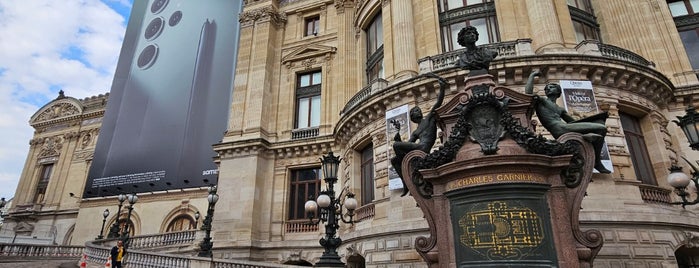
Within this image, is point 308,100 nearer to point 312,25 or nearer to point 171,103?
point 312,25

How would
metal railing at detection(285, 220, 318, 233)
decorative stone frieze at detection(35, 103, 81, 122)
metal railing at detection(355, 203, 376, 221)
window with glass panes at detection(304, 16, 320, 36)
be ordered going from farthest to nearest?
decorative stone frieze at detection(35, 103, 81, 122), window with glass panes at detection(304, 16, 320, 36), metal railing at detection(285, 220, 318, 233), metal railing at detection(355, 203, 376, 221)

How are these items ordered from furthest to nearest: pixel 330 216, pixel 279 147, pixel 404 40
Answer: pixel 279 147 → pixel 404 40 → pixel 330 216

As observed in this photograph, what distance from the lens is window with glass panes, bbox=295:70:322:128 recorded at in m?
22.6

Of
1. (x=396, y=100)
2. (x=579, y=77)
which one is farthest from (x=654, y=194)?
(x=396, y=100)

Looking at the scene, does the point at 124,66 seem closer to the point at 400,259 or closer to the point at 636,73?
the point at 400,259

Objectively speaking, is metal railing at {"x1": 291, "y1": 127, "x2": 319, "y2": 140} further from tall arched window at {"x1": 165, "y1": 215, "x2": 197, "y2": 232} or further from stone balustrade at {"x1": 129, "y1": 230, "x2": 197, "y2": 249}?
tall arched window at {"x1": 165, "y1": 215, "x2": 197, "y2": 232}

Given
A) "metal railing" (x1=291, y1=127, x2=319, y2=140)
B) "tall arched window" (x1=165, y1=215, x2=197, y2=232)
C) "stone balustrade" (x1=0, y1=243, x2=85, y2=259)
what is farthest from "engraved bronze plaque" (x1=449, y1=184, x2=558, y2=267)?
"tall arched window" (x1=165, y1=215, x2=197, y2=232)

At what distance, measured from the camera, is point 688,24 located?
18.1 metres

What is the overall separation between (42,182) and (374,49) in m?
39.3

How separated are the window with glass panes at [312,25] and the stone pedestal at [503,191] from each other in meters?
19.9

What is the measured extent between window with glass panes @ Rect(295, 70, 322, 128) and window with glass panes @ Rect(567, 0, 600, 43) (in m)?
13.3

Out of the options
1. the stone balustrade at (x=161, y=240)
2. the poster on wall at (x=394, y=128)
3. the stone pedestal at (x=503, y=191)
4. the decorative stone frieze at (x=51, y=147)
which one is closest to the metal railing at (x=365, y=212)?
the poster on wall at (x=394, y=128)

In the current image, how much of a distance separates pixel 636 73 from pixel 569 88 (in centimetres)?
275

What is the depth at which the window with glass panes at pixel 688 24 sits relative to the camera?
1738 centimetres
